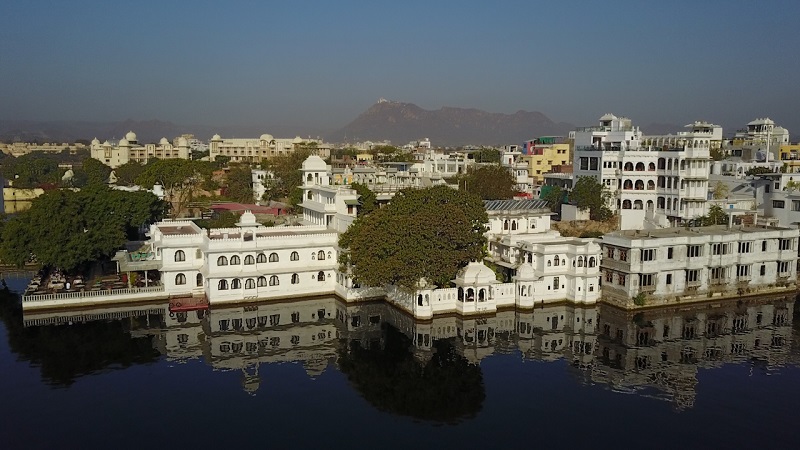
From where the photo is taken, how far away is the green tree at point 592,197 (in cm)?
5628

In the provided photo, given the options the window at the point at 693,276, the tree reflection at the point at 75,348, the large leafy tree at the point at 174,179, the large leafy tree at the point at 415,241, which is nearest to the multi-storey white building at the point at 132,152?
the large leafy tree at the point at 174,179

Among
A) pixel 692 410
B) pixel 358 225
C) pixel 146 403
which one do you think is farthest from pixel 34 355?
pixel 692 410

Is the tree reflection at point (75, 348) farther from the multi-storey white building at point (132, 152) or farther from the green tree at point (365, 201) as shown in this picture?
the multi-storey white building at point (132, 152)

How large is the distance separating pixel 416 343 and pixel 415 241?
600 centimetres

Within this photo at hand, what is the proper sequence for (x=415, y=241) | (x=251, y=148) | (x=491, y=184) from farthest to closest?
(x=251, y=148)
(x=491, y=184)
(x=415, y=241)

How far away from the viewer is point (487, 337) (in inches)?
1326

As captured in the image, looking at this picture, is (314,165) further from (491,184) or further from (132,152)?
(132,152)

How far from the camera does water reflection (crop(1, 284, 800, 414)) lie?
28.0 m

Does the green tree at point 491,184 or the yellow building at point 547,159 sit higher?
the yellow building at point 547,159

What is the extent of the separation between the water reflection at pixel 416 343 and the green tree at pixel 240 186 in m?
45.2

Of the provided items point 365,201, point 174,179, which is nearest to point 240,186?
point 174,179

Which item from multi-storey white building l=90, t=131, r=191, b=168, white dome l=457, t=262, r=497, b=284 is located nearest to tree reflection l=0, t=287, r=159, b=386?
white dome l=457, t=262, r=497, b=284

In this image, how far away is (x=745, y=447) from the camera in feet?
71.9

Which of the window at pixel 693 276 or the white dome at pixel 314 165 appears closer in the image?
the window at pixel 693 276
